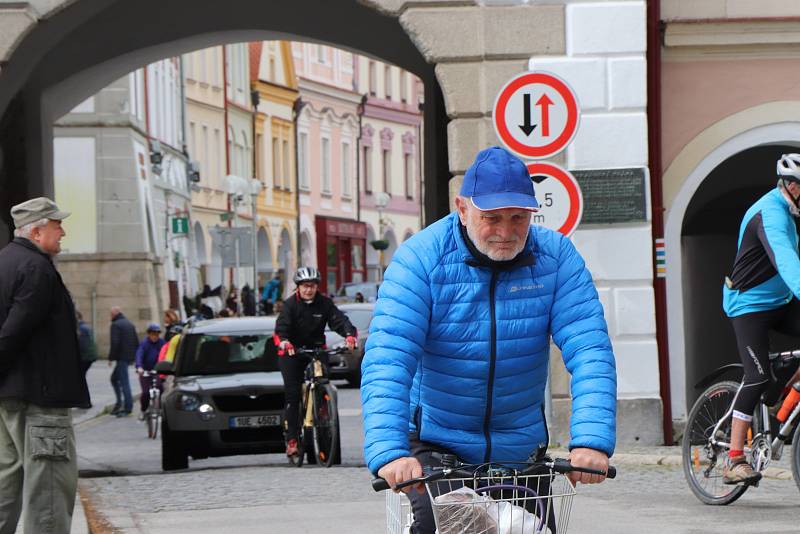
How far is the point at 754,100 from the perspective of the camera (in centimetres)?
1574

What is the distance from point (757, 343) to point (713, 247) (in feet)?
26.8

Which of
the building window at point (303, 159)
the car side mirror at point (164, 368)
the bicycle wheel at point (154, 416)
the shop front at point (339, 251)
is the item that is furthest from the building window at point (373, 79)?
the car side mirror at point (164, 368)

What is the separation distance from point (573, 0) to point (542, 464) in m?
10.7

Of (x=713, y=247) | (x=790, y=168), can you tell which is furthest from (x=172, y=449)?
(x=790, y=168)

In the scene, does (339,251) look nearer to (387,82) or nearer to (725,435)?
(387,82)

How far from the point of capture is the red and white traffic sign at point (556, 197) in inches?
496

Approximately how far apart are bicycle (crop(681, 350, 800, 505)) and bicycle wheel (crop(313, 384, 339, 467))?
15.5ft

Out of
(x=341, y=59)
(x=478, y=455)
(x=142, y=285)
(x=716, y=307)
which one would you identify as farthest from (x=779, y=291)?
(x=341, y=59)

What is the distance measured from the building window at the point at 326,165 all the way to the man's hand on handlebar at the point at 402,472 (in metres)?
70.9

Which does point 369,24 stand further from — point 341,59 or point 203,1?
point 341,59

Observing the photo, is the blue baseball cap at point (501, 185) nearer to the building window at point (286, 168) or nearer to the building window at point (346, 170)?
the building window at point (286, 168)

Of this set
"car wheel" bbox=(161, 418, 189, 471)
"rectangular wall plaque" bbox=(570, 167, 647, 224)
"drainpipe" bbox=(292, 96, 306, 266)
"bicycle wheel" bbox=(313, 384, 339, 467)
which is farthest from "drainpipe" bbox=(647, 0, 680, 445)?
"drainpipe" bbox=(292, 96, 306, 266)

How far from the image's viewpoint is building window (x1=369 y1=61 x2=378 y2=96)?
3199 inches

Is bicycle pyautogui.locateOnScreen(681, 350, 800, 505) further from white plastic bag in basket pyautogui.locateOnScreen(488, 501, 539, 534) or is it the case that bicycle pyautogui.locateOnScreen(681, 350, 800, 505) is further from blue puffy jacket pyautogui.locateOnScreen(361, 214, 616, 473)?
white plastic bag in basket pyautogui.locateOnScreen(488, 501, 539, 534)
